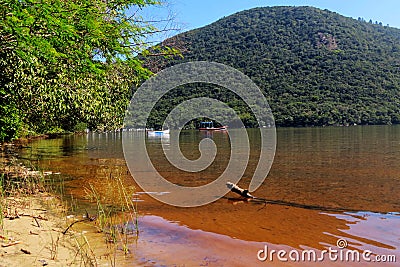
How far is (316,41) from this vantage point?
151750 mm

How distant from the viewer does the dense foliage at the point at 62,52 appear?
6.16m

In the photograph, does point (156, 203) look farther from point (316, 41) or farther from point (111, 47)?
point (316, 41)

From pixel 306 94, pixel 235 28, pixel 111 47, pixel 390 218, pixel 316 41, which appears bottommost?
pixel 390 218

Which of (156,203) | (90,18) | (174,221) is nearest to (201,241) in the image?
(174,221)

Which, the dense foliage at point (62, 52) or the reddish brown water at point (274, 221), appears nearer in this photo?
the dense foliage at point (62, 52)

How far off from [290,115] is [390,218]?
103403 mm

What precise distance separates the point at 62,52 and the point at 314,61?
453 feet
